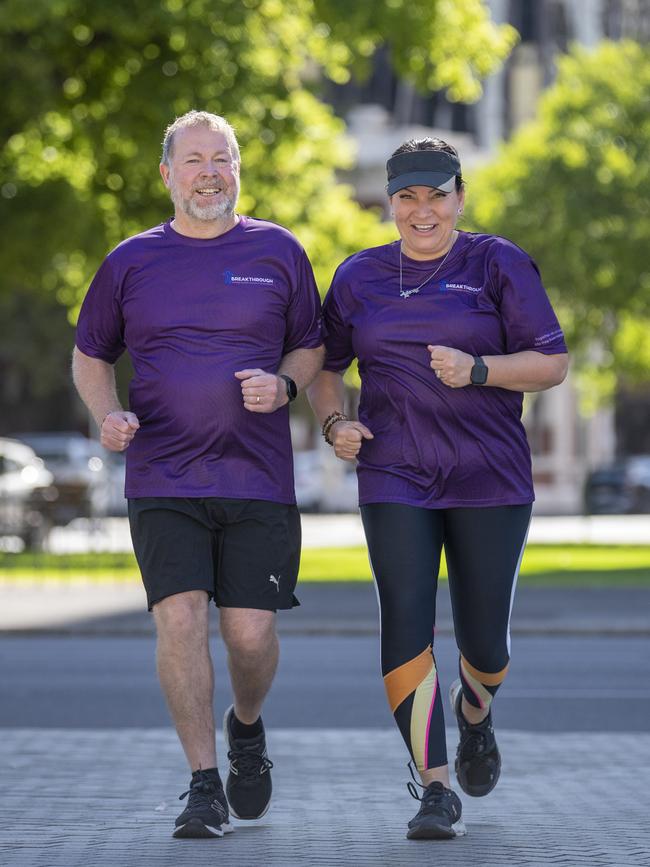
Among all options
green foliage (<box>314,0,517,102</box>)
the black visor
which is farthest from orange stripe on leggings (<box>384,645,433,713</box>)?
green foliage (<box>314,0,517,102</box>)

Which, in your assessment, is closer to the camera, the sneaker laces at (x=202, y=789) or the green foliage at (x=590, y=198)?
the sneaker laces at (x=202, y=789)

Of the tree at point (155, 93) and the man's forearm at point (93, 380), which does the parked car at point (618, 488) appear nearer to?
the tree at point (155, 93)

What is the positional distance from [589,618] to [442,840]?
11.1m

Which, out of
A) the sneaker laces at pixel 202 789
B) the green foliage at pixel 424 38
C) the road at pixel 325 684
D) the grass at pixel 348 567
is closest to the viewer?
the sneaker laces at pixel 202 789

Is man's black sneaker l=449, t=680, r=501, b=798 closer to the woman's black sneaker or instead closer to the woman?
the woman

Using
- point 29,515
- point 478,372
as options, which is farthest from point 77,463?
point 478,372

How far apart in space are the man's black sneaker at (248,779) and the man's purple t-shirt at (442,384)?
84 cm

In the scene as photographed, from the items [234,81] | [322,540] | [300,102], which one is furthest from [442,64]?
[322,540]

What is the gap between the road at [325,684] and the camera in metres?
10.4

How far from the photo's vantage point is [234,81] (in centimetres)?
2292

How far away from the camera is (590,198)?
34906 millimetres

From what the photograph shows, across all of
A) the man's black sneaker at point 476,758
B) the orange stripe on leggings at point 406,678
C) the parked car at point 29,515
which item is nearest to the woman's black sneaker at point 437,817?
the orange stripe on leggings at point 406,678

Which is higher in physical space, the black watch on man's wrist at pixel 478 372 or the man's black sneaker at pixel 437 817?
the black watch on man's wrist at pixel 478 372

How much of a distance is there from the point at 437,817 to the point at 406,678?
44 cm
